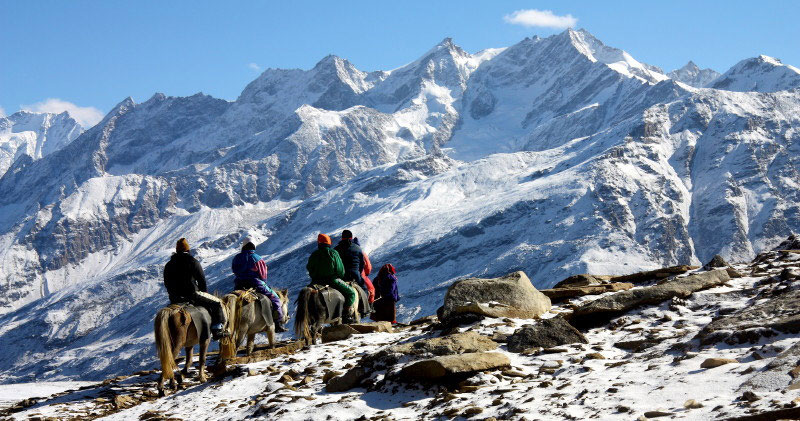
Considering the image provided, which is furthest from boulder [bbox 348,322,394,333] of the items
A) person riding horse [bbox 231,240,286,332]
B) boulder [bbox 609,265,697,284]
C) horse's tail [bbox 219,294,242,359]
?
boulder [bbox 609,265,697,284]

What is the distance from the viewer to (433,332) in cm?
2209

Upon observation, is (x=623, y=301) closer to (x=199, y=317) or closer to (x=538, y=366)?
(x=538, y=366)

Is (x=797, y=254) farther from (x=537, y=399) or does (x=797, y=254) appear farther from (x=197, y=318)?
(x=197, y=318)

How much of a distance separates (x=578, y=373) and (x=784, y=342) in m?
3.76

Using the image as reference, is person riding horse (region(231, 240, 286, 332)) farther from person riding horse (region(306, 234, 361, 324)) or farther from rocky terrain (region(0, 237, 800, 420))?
rocky terrain (region(0, 237, 800, 420))

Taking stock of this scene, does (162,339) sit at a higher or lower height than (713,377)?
higher

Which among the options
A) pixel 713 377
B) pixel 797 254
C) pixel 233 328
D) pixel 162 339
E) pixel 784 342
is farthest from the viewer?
pixel 797 254

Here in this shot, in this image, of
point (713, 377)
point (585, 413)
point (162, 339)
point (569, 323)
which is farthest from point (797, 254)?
point (162, 339)

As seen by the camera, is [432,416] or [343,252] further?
[343,252]

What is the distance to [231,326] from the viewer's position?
23516 mm

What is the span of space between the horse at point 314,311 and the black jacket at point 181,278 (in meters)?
3.52

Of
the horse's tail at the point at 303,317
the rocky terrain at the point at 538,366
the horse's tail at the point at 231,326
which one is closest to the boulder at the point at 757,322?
the rocky terrain at the point at 538,366

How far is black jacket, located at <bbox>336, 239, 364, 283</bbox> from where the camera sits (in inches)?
1167

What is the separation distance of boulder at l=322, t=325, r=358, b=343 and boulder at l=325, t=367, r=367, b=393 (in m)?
6.40
